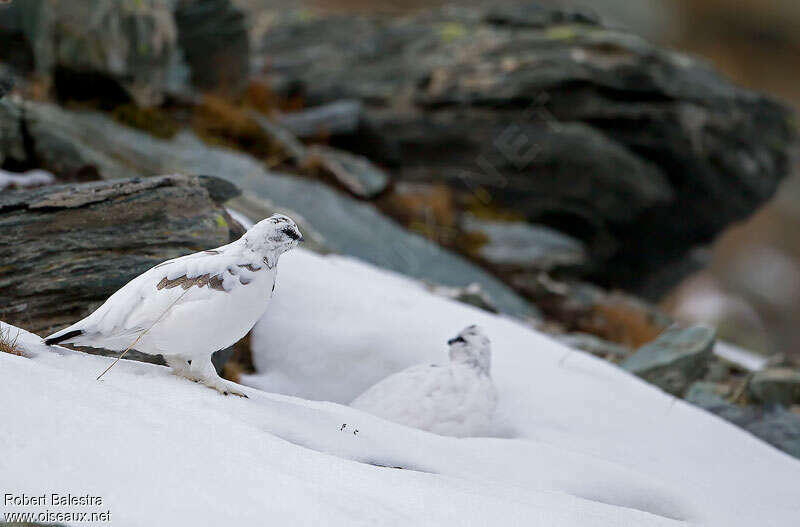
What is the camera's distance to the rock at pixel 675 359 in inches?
190

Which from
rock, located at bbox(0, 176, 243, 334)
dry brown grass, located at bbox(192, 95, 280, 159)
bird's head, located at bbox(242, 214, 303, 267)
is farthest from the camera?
dry brown grass, located at bbox(192, 95, 280, 159)

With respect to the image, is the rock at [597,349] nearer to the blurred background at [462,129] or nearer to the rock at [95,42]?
the blurred background at [462,129]

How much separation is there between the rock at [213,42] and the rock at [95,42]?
76 cm

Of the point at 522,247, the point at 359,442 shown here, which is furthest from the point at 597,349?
the point at 359,442

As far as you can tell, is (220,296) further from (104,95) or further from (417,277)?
(104,95)

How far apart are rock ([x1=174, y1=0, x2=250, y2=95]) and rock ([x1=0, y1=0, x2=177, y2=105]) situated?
76 centimetres

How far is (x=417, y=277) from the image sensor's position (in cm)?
662

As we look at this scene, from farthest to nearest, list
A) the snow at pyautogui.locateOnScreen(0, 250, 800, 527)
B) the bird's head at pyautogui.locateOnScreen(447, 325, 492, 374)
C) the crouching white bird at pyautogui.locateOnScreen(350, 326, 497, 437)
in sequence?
the bird's head at pyautogui.locateOnScreen(447, 325, 492, 374), the crouching white bird at pyautogui.locateOnScreen(350, 326, 497, 437), the snow at pyautogui.locateOnScreen(0, 250, 800, 527)

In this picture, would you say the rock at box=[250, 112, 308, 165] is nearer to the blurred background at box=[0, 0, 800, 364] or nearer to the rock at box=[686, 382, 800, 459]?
the blurred background at box=[0, 0, 800, 364]

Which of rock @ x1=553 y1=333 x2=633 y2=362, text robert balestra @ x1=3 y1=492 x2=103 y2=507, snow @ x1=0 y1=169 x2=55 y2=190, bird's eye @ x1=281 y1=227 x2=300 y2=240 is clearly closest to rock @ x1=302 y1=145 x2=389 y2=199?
rock @ x1=553 y1=333 x2=633 y2=362

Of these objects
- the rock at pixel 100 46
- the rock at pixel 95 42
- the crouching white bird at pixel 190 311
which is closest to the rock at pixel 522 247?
the rock at pixel 100 46

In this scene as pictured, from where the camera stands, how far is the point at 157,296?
2.34 meters

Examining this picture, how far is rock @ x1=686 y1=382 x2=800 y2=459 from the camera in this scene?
13.8 feet

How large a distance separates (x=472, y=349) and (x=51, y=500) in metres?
2.08
